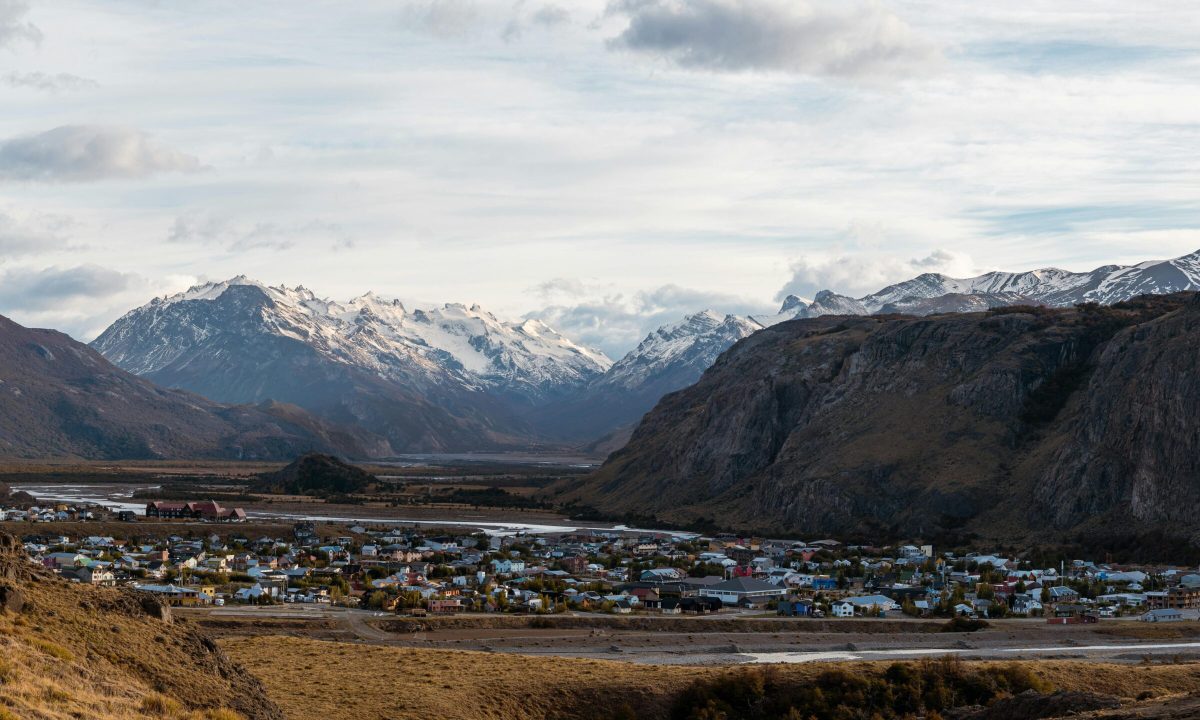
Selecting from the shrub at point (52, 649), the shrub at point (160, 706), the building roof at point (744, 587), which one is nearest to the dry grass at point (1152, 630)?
the building roof at point (744, 587)

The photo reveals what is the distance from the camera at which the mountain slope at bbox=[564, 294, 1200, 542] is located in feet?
434

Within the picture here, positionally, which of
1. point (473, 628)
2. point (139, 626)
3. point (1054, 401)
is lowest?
point (473, 628)

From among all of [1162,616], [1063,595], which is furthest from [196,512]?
[1162,616]

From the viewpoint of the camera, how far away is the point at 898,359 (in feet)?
589

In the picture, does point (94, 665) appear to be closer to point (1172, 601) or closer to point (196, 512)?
point (1172, 601)

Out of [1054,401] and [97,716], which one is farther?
[1054,401]

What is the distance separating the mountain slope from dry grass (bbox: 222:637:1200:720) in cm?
7357

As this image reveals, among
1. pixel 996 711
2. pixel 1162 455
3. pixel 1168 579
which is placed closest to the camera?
pixel 996 711

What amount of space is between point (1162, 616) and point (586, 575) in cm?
4128

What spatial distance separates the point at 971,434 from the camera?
154 meters

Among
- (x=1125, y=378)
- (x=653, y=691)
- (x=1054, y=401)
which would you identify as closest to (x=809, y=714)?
(x=653, y=691)

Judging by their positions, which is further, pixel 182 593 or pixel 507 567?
pixel 507 567

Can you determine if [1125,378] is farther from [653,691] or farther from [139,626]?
[139,626]

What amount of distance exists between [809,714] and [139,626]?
25.1 metres
